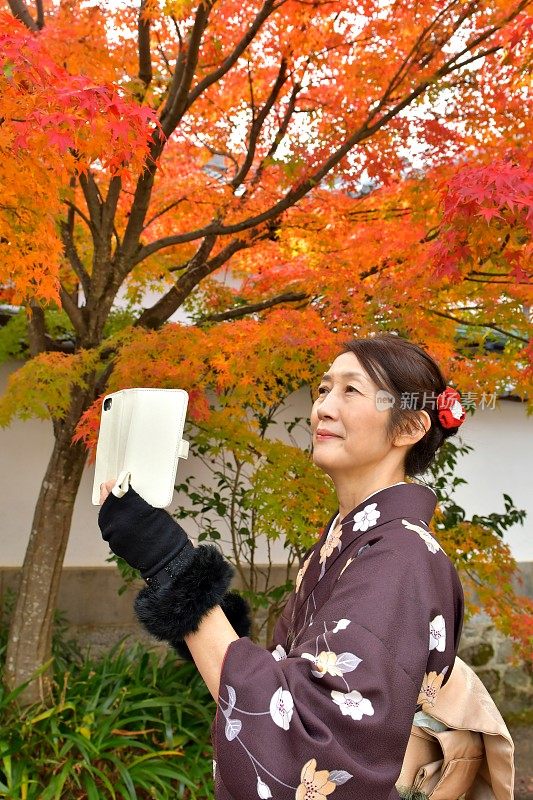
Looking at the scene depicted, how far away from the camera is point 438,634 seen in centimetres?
163

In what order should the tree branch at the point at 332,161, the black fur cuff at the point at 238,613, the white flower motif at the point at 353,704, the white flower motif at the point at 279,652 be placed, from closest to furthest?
the white flower motif at the point at 353,704 < the white flower motif at the point at 279,652 < the black fur cuff at the point at 238,613 < the tree branch at the point at 332,161

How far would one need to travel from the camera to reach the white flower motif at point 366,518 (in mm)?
1858

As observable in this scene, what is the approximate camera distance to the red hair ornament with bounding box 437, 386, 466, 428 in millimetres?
1974

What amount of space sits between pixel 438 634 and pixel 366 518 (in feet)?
1.19

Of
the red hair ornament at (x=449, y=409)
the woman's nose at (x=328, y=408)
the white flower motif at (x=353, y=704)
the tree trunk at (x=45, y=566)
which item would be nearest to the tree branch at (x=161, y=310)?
the tree trunk at (x=45, y=566)

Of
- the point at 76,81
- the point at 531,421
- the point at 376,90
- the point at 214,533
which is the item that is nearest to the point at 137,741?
the point at 214,533

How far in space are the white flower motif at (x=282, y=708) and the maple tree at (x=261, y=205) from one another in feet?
7.96

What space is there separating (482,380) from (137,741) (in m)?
3.28

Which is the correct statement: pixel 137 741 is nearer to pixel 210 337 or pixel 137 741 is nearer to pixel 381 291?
pixel 210 337

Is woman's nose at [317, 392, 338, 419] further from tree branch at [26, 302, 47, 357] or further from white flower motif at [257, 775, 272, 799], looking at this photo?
tree branch at [26, 302, 47, 357]

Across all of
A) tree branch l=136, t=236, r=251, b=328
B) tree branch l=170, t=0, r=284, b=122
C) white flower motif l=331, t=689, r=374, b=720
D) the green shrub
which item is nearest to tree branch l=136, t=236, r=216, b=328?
tree branch l=136, t=236, r=251, b=328

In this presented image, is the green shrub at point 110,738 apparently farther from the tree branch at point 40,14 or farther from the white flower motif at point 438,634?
the tree branch at point 40,14

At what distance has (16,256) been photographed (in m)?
3.38

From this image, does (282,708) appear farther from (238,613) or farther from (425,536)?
(238,613)
